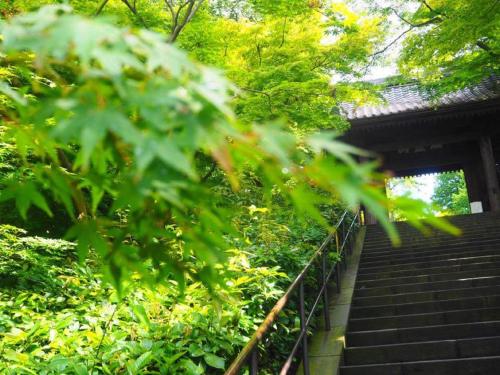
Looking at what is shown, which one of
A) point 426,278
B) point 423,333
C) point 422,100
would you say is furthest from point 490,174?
point 423,333

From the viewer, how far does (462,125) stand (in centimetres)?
1318


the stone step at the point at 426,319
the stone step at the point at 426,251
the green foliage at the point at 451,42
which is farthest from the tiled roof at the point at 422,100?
the stone step at the point at 426,319

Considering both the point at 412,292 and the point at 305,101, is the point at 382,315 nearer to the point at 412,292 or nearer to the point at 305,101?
the point at 412,292

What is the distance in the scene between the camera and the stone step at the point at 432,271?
7.02m

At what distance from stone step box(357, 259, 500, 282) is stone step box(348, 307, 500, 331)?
5.61 ft

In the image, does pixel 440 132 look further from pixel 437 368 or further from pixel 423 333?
pixel 437 368

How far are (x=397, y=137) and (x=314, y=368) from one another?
10458 mm

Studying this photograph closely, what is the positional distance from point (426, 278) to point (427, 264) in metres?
0.92

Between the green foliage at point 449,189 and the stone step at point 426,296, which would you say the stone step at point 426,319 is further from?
the green foliage at point 449,189

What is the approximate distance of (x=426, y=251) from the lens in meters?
8.66

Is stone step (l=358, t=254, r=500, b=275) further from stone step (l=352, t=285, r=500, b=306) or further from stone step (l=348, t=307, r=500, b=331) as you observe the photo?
stone step (l=348, t=307, r=500, b=331)

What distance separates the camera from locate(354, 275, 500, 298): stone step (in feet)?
20.7

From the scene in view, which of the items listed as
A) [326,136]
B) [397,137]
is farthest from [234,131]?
[397,137]

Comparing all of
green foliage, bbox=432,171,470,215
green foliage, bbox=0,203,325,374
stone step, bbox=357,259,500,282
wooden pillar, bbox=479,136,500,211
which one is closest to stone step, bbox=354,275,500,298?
stone step, bbox=357,259,500,282
